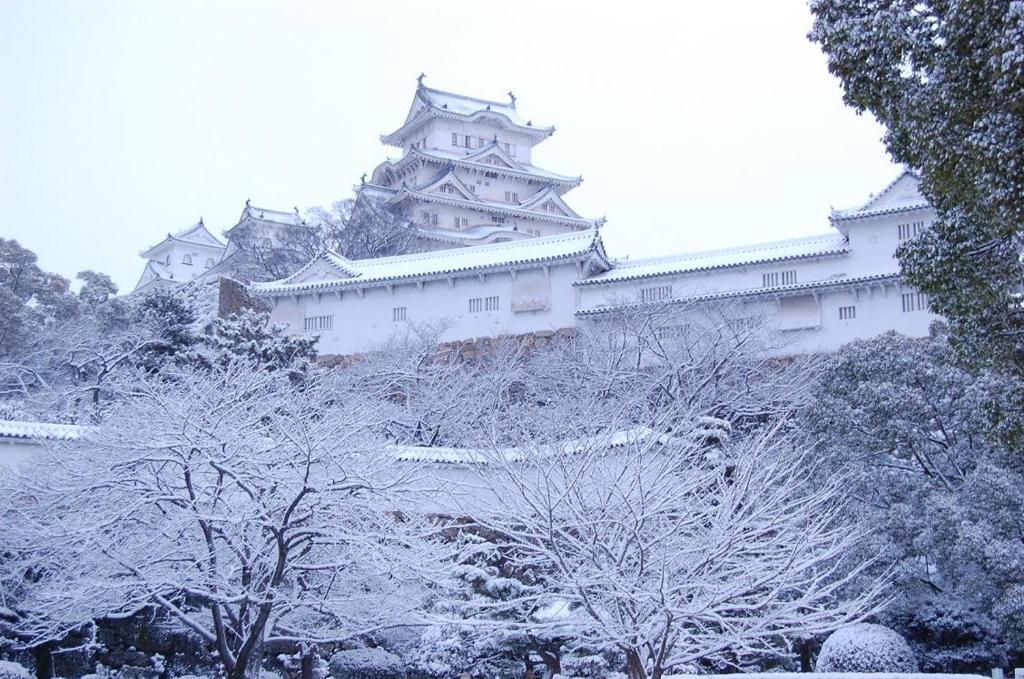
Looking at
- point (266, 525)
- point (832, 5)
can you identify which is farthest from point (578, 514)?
point (832, 5)

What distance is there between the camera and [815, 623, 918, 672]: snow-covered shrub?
12.0m

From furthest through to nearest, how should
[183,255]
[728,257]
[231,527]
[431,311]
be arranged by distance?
[183,255], [431,311], [728,257], [231,527]

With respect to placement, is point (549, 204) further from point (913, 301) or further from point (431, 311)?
point (913, 301)

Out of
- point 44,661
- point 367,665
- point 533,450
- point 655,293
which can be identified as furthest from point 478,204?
point 533,450

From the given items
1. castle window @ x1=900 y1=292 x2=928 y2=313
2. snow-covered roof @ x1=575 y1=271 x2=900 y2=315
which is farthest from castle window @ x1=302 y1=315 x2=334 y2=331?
castle window @ x1=900 y1=292 x2=928 y2=313

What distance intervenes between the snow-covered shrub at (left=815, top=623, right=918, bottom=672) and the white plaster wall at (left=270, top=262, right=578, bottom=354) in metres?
16.2

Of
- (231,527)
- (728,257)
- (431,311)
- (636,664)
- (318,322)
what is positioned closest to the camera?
(636,664)

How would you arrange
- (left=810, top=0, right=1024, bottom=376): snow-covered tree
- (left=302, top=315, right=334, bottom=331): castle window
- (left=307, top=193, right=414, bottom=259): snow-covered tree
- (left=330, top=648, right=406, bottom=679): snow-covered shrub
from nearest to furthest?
(left=810, top=0, right=1024, bottom=376): snow-covered tree
(left=330, top=648, right=406, bottom=679): snow-covered shrub
(left=302, top=315, right=334, bottom=331): castle window
(left=307, top=193, right=414, bottom=259): snow-covered tree

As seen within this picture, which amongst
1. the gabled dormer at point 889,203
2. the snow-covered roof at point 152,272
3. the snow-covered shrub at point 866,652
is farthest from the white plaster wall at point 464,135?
the snow-covered shrub at point 866,652

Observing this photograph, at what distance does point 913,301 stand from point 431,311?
13.6m

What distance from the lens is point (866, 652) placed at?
1207 cm

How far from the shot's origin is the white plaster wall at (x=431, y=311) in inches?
1123

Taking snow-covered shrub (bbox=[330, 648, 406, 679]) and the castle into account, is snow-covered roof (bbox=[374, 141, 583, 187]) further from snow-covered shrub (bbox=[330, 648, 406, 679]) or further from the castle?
snow-covered shrub (bbox=[330, 648, 406, 679])

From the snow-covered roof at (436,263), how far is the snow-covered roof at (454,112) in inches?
680
